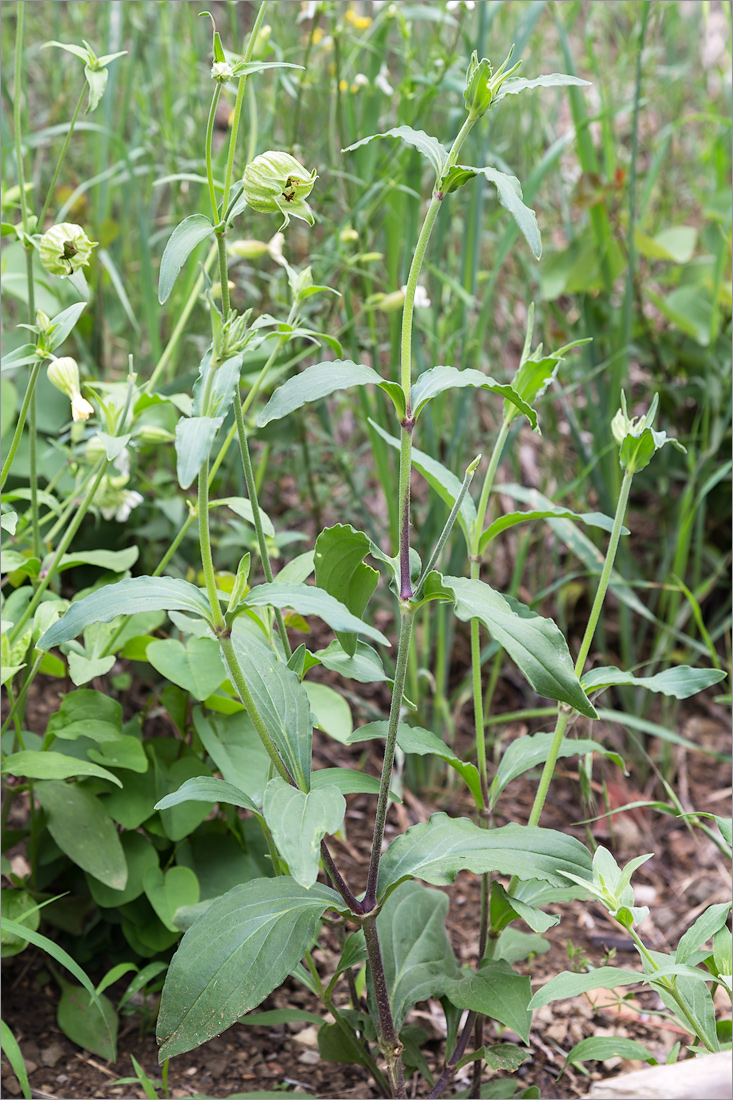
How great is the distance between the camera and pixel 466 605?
67 cm

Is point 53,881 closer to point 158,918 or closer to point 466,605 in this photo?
point 158,918

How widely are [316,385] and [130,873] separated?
61 centimetres

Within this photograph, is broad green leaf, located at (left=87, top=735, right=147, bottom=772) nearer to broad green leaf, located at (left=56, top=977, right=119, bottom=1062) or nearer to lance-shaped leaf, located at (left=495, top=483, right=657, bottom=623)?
broad green leaf, located at (left=56, top=977, right=119, bottom=1062)

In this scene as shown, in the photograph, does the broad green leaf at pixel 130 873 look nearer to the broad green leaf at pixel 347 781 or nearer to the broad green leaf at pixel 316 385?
the broad green leaf at pixel 347 781

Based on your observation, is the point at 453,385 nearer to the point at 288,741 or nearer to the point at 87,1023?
the point at 288,741

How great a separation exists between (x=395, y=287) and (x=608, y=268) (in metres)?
0.40

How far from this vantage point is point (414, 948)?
2.94 ft

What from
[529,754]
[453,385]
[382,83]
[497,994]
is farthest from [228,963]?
[382,83]

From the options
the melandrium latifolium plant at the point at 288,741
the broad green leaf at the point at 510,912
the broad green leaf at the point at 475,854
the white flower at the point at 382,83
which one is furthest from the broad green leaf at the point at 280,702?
the white flower at the point at 382,83

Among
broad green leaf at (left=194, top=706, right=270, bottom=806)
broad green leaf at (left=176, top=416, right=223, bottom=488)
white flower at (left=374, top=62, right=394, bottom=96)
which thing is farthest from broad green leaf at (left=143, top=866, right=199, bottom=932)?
white flower at (left=374, top=62, right=394, bottom=96)

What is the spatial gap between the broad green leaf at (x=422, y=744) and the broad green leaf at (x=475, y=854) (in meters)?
0.05

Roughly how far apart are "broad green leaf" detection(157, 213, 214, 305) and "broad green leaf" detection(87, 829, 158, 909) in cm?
63

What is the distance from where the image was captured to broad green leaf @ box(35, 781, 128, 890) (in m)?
0.92

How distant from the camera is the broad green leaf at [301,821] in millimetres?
578
